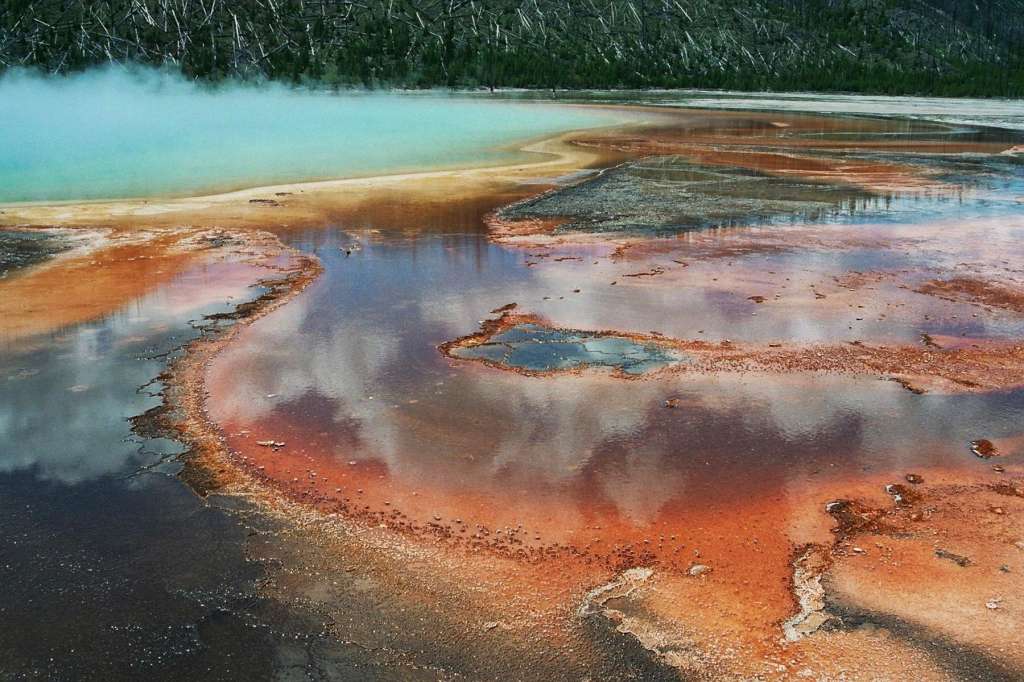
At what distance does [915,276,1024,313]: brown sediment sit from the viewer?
10.2m

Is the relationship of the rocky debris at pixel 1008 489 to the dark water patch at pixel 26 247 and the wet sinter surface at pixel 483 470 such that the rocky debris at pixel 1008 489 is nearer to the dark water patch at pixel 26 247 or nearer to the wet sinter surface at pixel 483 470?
the wet sinter surface at pixel 483 470

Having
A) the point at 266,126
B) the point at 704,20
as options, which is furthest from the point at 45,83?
the point at 704,20

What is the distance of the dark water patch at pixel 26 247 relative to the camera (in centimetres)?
1220

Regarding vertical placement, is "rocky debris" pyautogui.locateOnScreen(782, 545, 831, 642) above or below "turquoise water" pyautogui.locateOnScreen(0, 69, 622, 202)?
below

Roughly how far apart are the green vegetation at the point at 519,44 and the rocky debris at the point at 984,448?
7738cm

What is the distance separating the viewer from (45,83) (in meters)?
76.9

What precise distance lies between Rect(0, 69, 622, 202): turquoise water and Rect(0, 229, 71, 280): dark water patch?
468cm

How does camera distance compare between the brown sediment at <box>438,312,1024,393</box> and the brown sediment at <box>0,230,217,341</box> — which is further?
the brown sediment at <box>0,230,217,341</box>

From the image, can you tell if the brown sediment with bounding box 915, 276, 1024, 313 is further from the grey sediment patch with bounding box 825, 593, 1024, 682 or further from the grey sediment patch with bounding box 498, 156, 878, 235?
the grey sediment patch with bounding box 825, 593, 1024, 682

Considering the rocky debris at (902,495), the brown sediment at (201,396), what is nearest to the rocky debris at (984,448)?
the rocky debris at (902,495)

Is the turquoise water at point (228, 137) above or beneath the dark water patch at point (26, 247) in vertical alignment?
above

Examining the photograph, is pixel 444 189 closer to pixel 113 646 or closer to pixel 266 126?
pixel 113 646

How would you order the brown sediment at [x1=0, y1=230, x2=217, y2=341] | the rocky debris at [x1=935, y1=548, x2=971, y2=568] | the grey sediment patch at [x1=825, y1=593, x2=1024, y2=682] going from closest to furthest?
the grey sediment patch at [x1=825, y1=593, x2=1024, y2=682] < the rocky debris at [x1=935, y1=548, x2=971, y2=568] < the brown sediment at [x1=0, y1=230, x2=217, y2=341]

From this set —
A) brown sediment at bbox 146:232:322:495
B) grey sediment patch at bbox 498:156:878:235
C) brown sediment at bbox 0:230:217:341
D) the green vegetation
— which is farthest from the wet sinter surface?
the green vegetation
